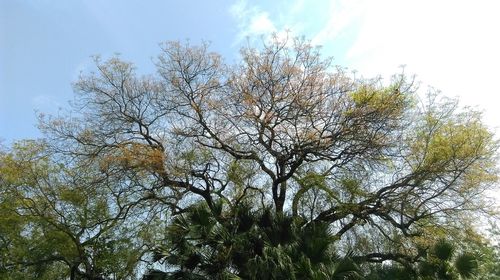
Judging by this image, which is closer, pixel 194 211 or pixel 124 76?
pixel 194 211

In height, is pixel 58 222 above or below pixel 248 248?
above

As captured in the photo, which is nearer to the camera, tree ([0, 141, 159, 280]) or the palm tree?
the palm tree

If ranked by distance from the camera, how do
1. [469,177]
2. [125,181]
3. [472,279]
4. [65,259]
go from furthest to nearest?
[65,259] → [125,181] → [469,177] → [472,279]

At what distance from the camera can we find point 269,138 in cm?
1627

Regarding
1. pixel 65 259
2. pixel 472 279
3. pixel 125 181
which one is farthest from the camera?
pixel 65 259

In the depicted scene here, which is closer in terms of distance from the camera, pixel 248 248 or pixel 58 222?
pixel 248 248

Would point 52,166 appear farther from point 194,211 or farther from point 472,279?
point 472,279

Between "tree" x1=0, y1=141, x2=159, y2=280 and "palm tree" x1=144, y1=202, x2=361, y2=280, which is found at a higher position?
"tree" x1=0, y1=141, x2=159, y2=280

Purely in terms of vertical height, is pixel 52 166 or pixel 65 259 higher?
pixel 52 166

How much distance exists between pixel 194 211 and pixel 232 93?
4.73m

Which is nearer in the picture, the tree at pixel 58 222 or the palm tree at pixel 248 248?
the palm tree at pixel 248 248

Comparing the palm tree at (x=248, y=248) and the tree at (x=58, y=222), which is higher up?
the tree at (x=58, y=222)

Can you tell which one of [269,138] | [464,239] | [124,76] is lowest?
[464,239]

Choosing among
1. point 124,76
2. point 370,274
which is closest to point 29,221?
point 124,76
